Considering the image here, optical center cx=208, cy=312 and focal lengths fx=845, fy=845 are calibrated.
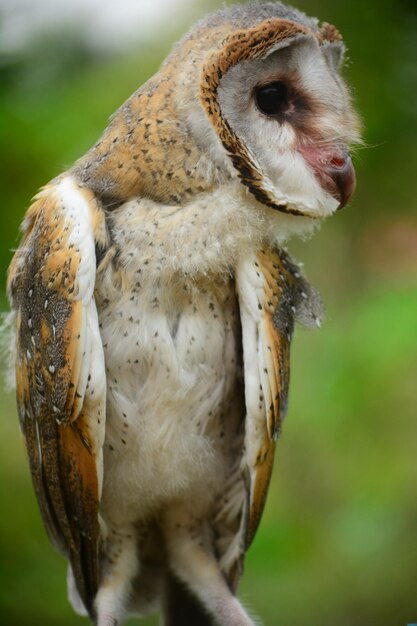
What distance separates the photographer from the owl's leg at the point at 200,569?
2.27m

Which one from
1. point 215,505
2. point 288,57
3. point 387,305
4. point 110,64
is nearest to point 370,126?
point 387,305

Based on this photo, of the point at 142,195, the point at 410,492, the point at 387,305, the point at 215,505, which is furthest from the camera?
the point at 410,492

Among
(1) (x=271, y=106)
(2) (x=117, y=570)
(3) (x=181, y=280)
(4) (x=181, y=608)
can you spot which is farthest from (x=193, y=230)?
(4) (x=181, y=608)

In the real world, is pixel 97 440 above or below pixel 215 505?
above

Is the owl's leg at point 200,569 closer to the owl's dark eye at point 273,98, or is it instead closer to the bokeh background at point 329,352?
the bokeh background at point 329,352

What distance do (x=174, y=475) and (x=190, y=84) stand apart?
0.95 meters

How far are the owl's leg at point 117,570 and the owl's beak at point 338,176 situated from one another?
1.06 metres

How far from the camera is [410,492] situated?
10.2ft

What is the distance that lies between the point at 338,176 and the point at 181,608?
1307 mm

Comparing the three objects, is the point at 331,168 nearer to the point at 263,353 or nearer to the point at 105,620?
the point at 263,353

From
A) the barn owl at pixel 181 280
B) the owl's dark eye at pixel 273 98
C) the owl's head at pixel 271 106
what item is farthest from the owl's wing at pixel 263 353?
the owl's dark eye at pixel 273 98

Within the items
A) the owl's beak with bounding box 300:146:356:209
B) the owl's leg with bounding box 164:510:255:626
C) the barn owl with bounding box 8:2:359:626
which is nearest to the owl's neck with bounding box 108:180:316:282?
the barn owl with bounding box 8:2:359:626

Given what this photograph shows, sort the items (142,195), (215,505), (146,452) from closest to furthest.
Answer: (142,195) → (146,452) → (215,505)

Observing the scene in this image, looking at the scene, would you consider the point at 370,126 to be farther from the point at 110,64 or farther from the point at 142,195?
the point at 142,195
